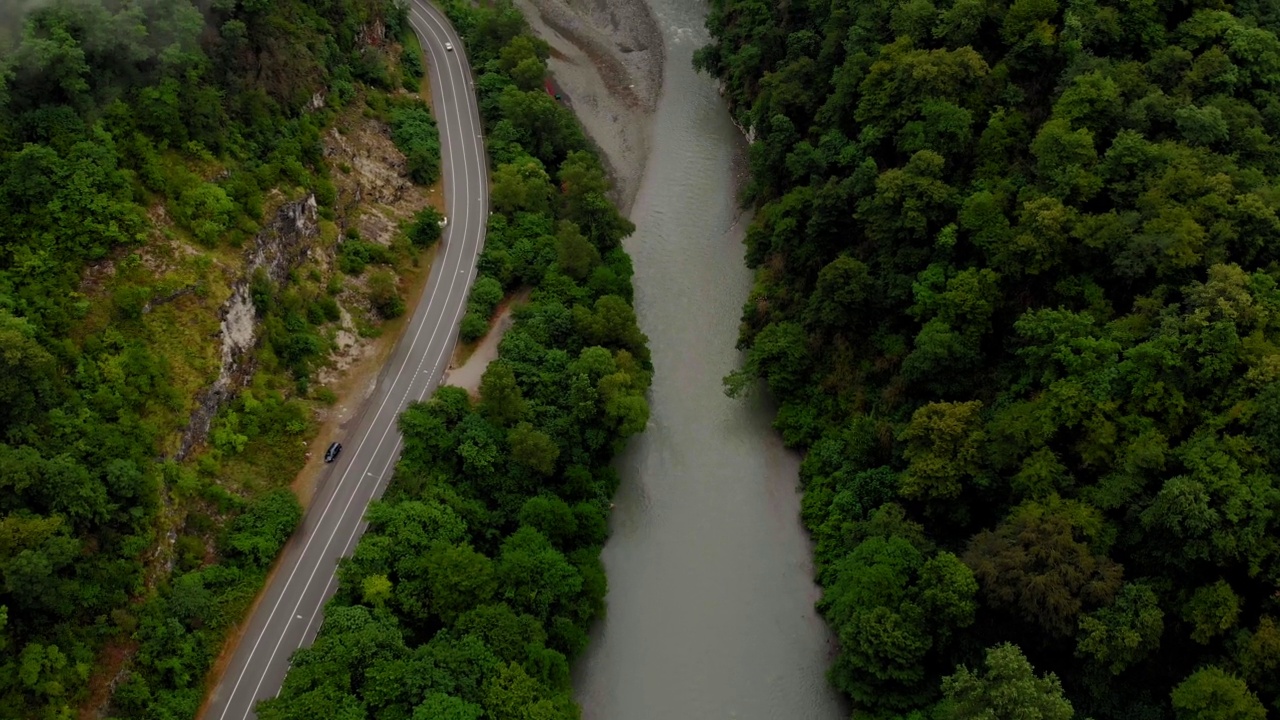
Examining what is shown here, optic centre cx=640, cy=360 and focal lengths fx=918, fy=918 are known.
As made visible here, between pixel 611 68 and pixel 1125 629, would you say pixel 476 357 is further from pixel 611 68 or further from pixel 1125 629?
pixel 611 68

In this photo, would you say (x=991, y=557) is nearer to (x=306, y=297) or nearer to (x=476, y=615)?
(x=476, y=615)

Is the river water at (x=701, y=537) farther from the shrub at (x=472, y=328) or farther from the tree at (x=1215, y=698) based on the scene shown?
the tree at (x=1215, y=698)

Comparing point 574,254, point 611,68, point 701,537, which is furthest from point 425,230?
point 611,68

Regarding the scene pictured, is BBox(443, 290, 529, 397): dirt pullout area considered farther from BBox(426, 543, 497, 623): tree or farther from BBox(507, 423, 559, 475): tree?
BBox(426, 543, 497, 623): tree

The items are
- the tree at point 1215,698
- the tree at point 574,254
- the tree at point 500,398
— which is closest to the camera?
the tree at point 1215,698

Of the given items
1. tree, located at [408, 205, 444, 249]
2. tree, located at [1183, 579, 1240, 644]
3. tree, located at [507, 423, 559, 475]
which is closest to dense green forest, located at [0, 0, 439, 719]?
tree, located at [408, 205, 444, 249]

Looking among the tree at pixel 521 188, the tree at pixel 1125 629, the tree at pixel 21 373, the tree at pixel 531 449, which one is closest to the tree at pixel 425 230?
the tree at pixel 521 188
